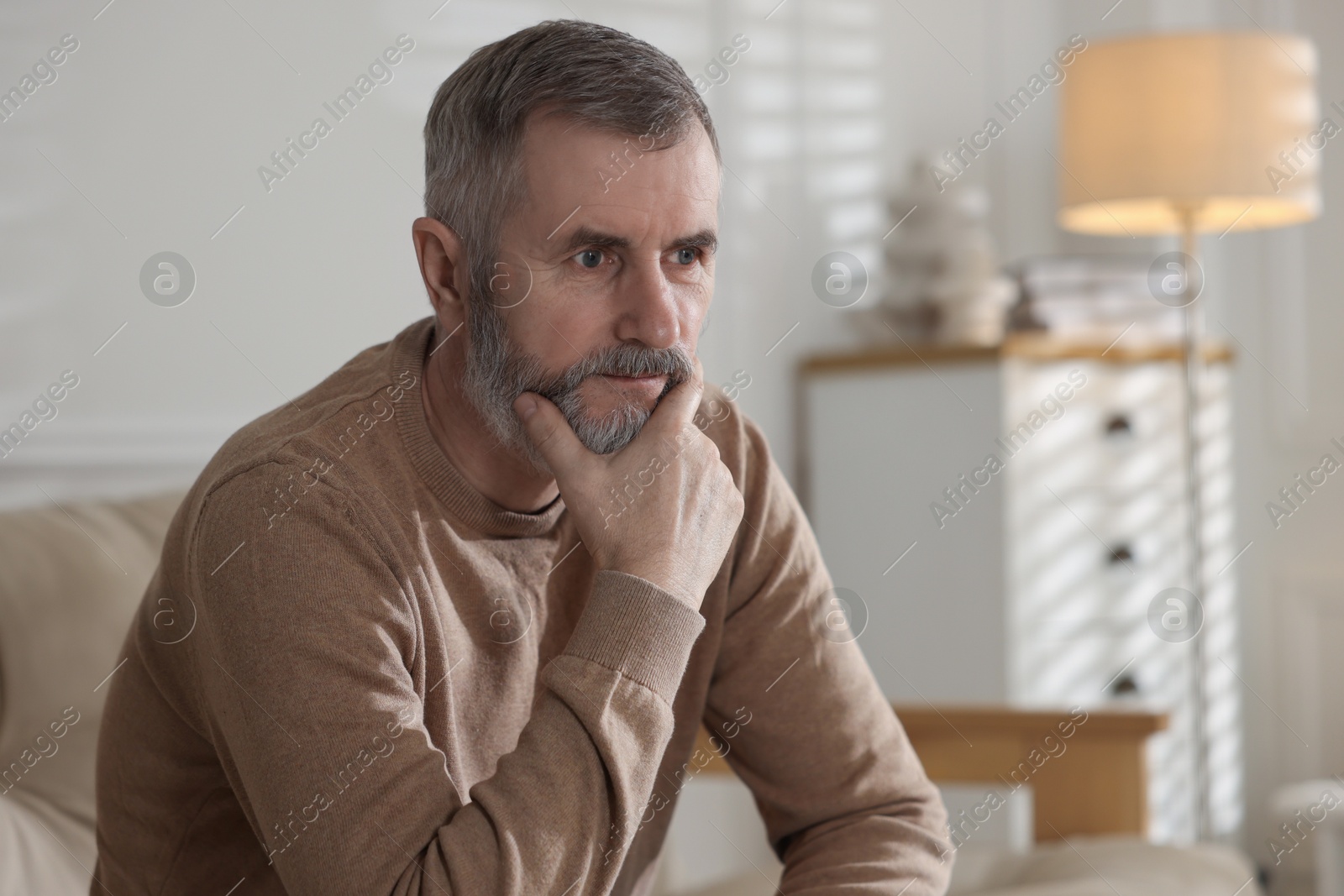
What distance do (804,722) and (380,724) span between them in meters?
0.45

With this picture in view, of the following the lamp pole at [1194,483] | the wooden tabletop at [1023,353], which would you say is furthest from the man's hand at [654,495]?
the lamp pole at [1194,483]

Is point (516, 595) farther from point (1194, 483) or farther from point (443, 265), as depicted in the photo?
point (1194, 483)

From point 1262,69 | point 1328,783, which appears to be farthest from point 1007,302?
point 1328,783

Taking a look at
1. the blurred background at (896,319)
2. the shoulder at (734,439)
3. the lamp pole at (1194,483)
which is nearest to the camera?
the shoulder at (734,439)

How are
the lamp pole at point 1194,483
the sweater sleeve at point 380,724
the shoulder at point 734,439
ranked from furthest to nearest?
the lamp pole at point 1194,483 → the shoulder at point 734,439 → the sweater sleeve at point 380,724

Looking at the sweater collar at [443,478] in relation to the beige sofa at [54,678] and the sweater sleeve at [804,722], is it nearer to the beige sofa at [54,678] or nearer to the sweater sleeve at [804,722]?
the sweater sleeve at [804,722]

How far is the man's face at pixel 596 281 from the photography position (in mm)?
996

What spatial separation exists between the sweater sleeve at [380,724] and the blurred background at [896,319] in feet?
1.87

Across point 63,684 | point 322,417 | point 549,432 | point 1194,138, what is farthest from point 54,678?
point 1194,138

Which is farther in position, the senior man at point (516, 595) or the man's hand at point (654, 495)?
the man's hand at point (654, 495)

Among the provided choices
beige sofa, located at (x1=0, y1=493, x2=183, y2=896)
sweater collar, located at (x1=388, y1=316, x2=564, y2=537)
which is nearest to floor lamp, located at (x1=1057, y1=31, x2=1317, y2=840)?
sweater collar, located at (x1=388, y1=316, x2=564, y2=537)

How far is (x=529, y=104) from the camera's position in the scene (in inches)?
39.8

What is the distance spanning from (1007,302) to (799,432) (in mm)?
535

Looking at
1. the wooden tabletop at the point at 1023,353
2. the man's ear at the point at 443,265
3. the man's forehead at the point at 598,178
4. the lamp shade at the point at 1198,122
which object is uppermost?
the lamp shade at the point at 1198,122
